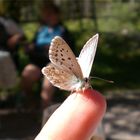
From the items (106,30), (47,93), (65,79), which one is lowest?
(106,30)

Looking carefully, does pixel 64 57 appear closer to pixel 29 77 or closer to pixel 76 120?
pixel 76 120

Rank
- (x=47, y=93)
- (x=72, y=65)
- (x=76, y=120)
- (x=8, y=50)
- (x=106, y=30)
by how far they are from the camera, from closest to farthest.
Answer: (x=76, y=120) → (x=72, y=65) → (x=47, y=93) → (x=8, y=50) → (x=106, y=30)

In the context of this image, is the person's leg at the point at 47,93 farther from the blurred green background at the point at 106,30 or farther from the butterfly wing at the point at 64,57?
the butterfly wing at the point at 64,57

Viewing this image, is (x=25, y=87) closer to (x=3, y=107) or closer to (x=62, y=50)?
(x=3, y=107)

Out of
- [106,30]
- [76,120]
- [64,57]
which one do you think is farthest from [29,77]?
[106,30]

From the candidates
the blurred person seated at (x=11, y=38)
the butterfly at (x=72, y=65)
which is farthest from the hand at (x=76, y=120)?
the blurred person seated at (x=11, y=38)

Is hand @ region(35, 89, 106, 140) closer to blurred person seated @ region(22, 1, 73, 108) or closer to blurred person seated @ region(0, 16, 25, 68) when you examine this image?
blurred person seated @ region(22, 1, 73, 108)

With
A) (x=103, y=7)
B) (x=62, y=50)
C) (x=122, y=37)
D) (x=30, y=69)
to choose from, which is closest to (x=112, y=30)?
(x=122, y=37)
